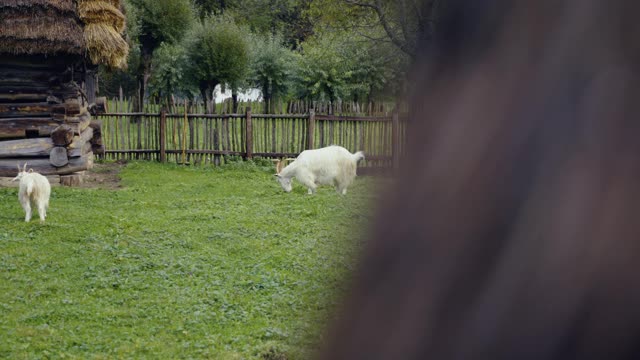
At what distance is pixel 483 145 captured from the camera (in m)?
0.44

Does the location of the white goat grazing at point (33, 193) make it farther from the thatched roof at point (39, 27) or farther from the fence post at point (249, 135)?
the fence post at point (249, 135)

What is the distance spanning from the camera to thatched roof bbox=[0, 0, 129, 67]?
46.4 ft

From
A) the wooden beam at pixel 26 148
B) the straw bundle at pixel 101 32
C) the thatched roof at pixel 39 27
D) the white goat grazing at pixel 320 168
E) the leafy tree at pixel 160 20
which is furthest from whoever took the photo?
the leafy tree at pixel 160 20

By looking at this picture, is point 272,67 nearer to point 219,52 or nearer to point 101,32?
point 219,52

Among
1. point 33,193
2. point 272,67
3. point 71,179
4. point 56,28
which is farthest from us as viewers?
point 272,67

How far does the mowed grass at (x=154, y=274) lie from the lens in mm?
6582

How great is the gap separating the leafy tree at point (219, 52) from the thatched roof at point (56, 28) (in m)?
17.8

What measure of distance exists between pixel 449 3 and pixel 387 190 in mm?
115

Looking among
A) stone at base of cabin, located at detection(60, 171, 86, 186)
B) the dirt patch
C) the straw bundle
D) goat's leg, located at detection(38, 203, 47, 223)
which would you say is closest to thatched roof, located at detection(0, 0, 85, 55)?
the straw bundle

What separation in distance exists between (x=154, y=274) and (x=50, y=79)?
319 inches

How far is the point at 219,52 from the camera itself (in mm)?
33719

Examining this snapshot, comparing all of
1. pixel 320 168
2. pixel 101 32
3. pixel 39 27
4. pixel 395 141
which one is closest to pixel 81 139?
pixel 101 32

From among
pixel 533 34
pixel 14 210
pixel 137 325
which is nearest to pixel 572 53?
pixel 533 34

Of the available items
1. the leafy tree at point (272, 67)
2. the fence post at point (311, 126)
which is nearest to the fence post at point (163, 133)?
the fence post at point (311, 126)
